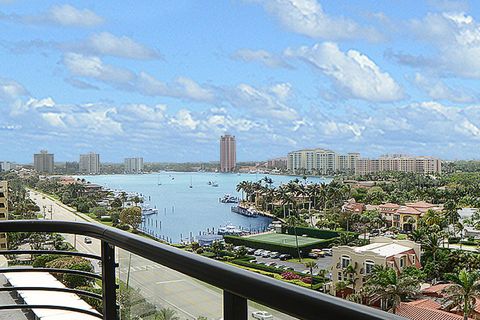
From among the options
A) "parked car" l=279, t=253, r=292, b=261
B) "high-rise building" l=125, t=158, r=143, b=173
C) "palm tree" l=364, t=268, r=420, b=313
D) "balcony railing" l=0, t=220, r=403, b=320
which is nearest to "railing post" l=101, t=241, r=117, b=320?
"balcony railing" l=0, t=220, r=403, b=320

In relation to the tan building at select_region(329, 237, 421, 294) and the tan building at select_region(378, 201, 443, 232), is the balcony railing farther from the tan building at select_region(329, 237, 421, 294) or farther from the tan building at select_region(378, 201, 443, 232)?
the tan building at select_region(378, 201, 443, 232)

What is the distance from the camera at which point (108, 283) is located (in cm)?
150

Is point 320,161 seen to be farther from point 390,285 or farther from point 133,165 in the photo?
point 390,285

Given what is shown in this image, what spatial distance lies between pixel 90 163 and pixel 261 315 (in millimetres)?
8056

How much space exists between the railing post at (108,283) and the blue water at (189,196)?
19.8 feet

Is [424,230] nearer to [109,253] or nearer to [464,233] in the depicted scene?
[464,233]

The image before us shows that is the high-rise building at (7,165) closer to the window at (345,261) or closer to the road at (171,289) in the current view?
the window at (345,261)

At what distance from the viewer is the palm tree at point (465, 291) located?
6160mm

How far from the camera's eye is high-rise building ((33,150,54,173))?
27.1 ft

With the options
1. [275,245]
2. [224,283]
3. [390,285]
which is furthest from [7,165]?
[224,283]

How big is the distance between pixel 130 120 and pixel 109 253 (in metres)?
11.6

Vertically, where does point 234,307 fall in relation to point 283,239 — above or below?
above

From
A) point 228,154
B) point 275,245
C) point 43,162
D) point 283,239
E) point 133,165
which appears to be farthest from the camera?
point 283,239

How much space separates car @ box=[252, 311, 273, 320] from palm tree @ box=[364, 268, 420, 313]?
520 centimetres
